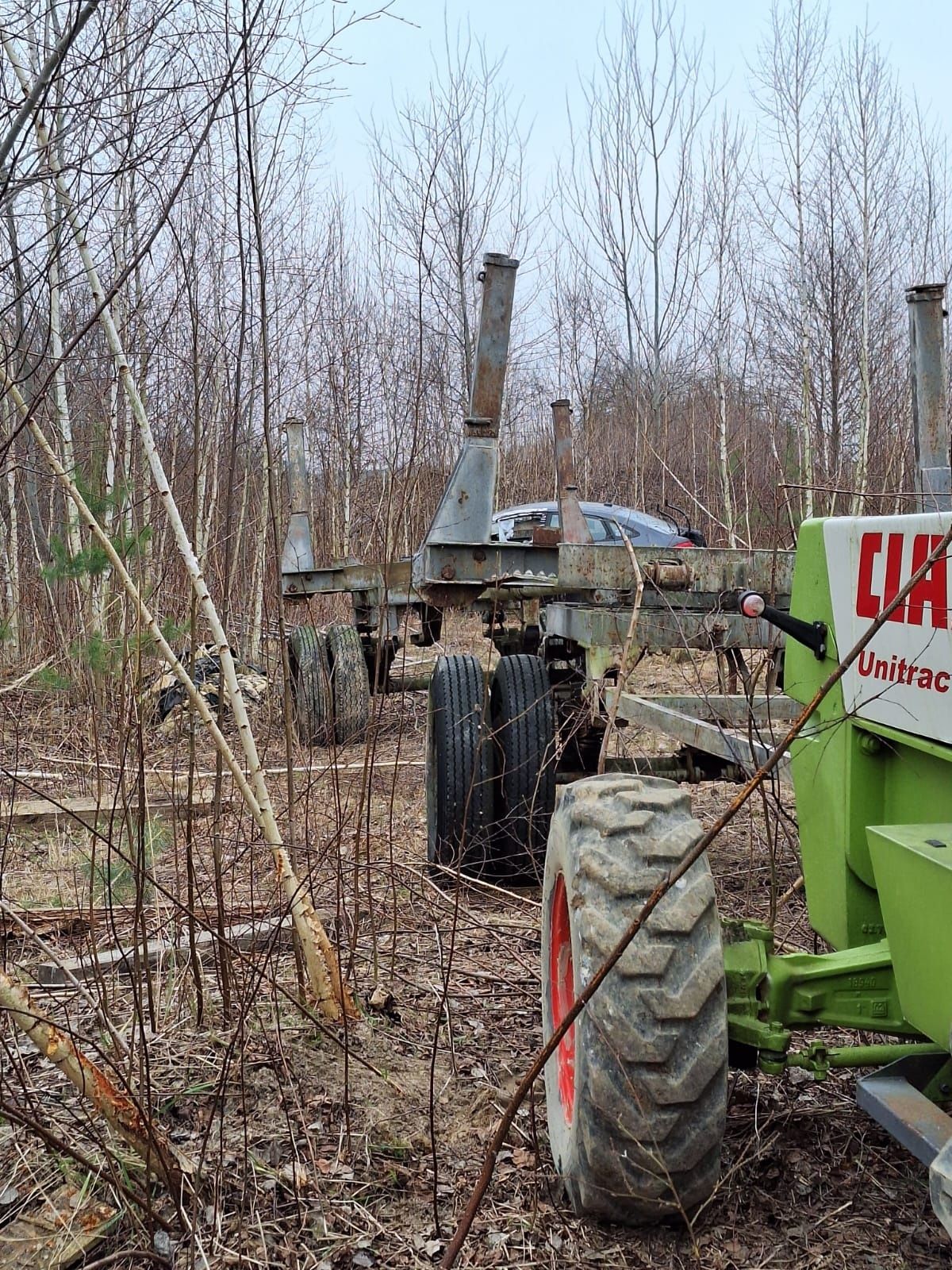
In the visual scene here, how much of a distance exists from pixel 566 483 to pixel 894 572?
5.91 m

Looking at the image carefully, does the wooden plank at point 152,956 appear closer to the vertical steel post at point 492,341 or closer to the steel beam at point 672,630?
the steel beam at point 672,630

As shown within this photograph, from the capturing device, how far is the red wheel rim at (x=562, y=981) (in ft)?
8.41

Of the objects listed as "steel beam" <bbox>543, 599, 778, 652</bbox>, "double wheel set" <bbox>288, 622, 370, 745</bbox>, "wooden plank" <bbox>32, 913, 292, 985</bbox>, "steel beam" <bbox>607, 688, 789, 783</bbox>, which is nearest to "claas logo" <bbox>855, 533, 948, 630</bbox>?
"steel beam" <bbox>607, 688, 789, 783</bbox>

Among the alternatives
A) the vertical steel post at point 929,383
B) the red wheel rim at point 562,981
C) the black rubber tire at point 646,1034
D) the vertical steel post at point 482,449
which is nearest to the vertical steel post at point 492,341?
the vertical steel post at point 482,449

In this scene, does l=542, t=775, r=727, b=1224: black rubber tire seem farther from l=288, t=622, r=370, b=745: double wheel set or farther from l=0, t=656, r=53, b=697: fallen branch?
l=0, t=656, r=53, b=697: fallen branch

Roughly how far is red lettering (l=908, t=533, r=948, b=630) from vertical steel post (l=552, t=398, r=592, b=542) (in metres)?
5.23

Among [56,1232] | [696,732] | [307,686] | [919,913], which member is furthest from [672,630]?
[307,686]

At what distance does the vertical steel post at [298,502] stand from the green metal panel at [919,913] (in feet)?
22.6

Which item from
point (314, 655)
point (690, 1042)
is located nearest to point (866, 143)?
point (314, 655)

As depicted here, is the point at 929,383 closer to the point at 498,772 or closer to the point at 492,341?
the point at 492,341

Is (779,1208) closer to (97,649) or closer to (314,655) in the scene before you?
(97,649)

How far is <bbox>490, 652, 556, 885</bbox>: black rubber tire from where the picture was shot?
478cm

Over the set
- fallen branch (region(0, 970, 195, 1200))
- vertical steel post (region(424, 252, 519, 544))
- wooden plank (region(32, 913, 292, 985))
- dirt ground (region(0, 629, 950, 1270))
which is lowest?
dirt ground (region(0, 629, 950, 1270))

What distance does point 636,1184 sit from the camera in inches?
86.5
